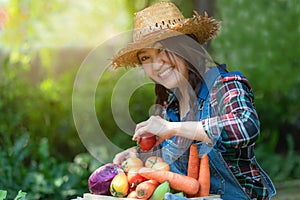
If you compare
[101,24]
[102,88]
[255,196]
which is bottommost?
[255,196]

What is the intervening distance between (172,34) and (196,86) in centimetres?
26

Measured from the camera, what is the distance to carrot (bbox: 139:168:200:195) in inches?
103

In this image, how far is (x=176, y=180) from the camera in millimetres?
2635

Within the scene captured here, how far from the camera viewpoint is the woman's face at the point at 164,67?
2.94 m

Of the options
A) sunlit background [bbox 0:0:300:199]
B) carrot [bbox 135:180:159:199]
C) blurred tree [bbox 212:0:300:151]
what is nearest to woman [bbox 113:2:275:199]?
carrot [bbox 135:180:159:199]

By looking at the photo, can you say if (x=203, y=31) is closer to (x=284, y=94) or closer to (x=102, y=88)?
(x=102, y=88)

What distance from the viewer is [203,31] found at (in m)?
3.08

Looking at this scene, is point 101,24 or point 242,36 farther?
point 101,24

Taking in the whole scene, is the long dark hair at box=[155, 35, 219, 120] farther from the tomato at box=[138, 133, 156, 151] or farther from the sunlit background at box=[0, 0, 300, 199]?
the sunlit background at box=[0, 0, 300, 199]

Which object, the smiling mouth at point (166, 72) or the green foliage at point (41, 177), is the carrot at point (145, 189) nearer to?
the smiling mouth at point (166, 72)

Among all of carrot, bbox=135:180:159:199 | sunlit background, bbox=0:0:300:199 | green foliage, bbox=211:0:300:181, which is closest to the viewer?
carrot, bbox=135:180:159:199

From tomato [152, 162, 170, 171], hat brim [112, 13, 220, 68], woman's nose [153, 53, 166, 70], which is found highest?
hat brim [112, 13, 220, 68]

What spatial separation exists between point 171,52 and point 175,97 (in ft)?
1.15

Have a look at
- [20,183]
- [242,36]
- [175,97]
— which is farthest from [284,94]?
[175,97]
